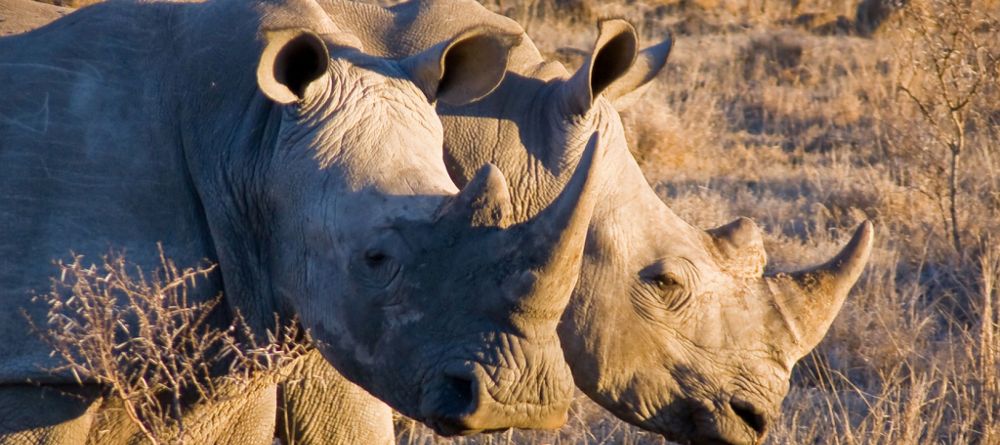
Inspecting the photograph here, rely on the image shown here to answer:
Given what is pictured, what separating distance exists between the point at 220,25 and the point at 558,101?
1.28 m

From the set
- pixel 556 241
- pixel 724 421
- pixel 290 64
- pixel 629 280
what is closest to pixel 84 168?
pixel 290 64

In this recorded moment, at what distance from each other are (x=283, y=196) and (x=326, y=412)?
1194mm

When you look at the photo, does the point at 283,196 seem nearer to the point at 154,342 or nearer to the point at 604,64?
the point at 154,342

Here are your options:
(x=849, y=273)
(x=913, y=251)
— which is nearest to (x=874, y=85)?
(x=913, y=251)

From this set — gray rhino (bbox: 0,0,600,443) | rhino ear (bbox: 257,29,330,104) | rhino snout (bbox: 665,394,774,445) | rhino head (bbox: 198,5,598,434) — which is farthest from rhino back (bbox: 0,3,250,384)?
rhino snout (bbox: 665,394,774,445)

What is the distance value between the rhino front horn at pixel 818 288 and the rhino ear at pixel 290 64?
190cm

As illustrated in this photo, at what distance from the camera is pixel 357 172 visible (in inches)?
163

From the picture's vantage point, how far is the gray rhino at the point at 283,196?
3832 millimetres

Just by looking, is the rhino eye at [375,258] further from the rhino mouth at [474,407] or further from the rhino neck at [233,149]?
the rhino neck at [233,149]

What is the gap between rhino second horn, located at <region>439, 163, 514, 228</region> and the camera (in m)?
3.81

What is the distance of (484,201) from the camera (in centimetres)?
383

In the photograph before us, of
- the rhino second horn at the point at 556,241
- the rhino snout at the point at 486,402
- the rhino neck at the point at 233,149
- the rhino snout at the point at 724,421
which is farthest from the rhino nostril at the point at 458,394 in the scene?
the rhino snout at the point at 724,421

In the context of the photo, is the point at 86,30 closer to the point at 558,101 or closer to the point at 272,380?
the point at 272,380

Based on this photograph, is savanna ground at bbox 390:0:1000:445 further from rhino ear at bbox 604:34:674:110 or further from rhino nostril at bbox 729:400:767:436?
rhino ear at bbox 604:34:674:110
